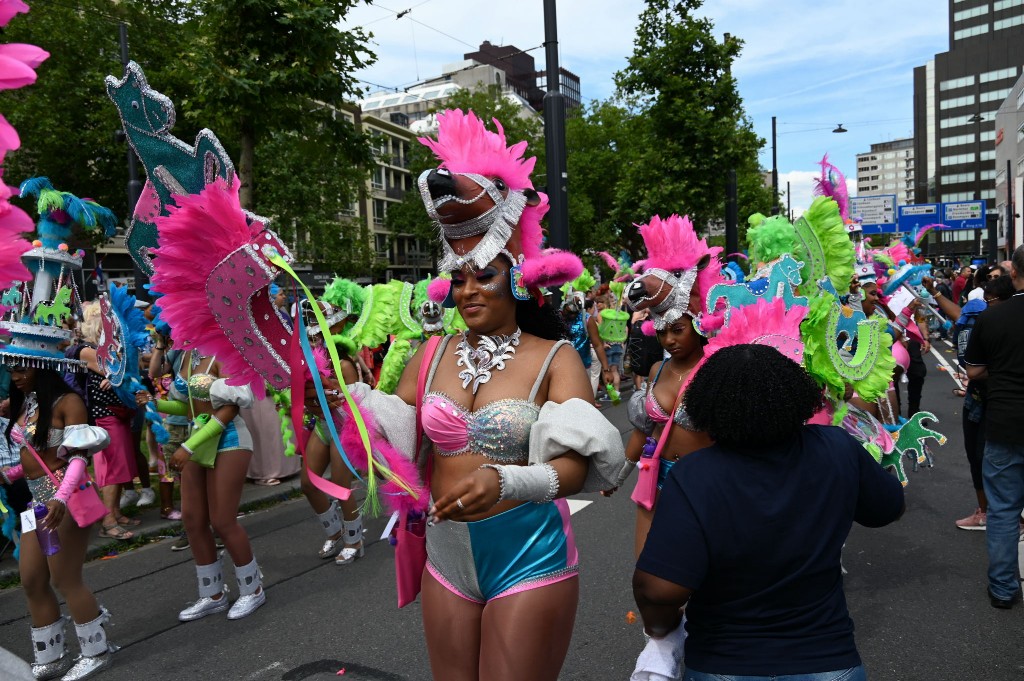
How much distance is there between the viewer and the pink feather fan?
3.69m

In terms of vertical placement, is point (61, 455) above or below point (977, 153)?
below

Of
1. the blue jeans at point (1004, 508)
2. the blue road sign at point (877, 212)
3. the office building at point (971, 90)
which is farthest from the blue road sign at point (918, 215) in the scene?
the office building at point (971, 90)

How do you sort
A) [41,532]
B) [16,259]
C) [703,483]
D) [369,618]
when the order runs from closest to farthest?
[16,259]
[703,483]
[41,532]
[369,618]

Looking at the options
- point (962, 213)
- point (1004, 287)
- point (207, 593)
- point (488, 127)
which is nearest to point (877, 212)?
point (962, 213)

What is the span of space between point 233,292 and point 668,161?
12.7 metres

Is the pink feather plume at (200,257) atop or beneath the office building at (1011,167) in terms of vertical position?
beneath

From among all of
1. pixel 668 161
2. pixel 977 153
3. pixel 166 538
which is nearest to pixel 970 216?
pixel 668 161

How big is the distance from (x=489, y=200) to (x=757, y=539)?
50.6 inches

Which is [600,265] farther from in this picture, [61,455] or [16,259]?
[16,259]

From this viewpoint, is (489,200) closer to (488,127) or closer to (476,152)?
(476,152)

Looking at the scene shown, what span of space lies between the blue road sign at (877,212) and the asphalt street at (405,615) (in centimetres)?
3267

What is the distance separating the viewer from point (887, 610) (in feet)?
13.5

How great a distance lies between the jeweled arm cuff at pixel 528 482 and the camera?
1894 mm

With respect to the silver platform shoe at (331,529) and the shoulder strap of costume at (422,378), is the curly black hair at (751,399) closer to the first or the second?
the shoulder strap of costume at (422,378)
